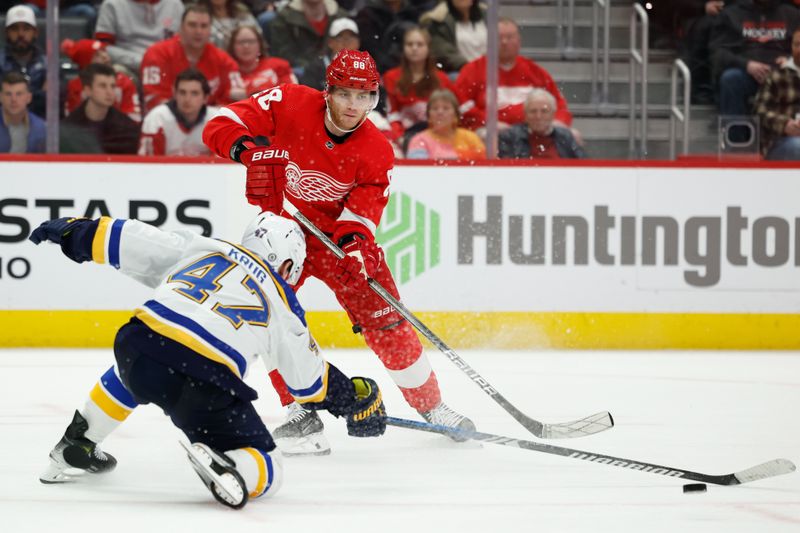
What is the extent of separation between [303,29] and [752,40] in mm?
2312

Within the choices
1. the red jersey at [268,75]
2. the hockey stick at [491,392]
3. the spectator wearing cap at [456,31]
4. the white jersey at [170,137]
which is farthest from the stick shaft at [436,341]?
the spectator wearing cap at [456,31]

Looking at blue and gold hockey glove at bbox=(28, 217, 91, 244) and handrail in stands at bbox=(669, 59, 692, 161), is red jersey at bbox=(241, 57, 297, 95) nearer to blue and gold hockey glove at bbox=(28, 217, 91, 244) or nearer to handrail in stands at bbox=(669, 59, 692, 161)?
handrail in stands at bbox=(669, 59, 692, 161)

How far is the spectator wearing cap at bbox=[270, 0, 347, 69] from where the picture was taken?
624 cm

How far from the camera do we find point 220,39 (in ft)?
20.6

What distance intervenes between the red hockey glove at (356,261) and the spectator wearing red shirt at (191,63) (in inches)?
102

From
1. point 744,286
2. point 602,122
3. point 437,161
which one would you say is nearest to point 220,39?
point 437,161

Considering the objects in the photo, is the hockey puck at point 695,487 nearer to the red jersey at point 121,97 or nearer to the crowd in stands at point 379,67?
the crowd in stands at point 379,67

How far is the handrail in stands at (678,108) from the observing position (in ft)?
20.4

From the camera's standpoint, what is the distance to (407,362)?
3980 millimetres

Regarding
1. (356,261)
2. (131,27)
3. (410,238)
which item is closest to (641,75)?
(410,238)

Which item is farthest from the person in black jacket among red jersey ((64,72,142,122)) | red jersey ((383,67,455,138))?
red jersey ((64,72,142,122))

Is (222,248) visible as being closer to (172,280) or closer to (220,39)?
(172,280)

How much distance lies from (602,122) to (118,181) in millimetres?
2436

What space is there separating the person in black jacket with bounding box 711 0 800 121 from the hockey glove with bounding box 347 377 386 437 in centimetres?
368
